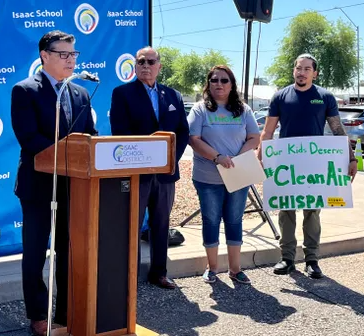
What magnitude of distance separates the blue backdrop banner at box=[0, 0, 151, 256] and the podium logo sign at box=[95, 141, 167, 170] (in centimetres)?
233

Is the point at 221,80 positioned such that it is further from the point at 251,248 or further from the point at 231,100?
the point at 251,248

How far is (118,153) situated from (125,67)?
282 cm

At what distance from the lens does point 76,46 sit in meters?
6.17

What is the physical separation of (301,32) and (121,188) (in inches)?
2203

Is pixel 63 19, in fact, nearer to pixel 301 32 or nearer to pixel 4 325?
pixel 4 325

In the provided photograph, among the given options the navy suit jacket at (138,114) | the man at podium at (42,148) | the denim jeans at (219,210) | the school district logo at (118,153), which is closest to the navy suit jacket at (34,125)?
the man at podium at (42,148)

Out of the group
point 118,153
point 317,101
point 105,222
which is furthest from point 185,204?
point 118,153

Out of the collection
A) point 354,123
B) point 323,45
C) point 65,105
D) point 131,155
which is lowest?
point 354,123

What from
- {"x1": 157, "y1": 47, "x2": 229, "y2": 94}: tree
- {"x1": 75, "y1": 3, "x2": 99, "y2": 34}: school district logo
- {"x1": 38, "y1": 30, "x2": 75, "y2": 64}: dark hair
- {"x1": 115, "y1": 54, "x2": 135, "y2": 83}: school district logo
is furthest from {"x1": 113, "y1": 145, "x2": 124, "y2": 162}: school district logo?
{"x1": 157, "y1": 47, "x2": 229, "y2": 94}: tree

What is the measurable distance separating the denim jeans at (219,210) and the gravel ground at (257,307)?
0.43 meters

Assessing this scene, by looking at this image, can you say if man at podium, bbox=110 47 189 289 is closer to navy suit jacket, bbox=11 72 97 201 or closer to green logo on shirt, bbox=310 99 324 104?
navy suit jacket, bbox=11 72 97 201

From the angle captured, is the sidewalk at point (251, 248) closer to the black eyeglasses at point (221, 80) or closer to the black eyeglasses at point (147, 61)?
the black eyeglasses at point (221, 80)

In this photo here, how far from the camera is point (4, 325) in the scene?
467 centimetres

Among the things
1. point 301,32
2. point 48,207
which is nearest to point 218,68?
point 48,207
